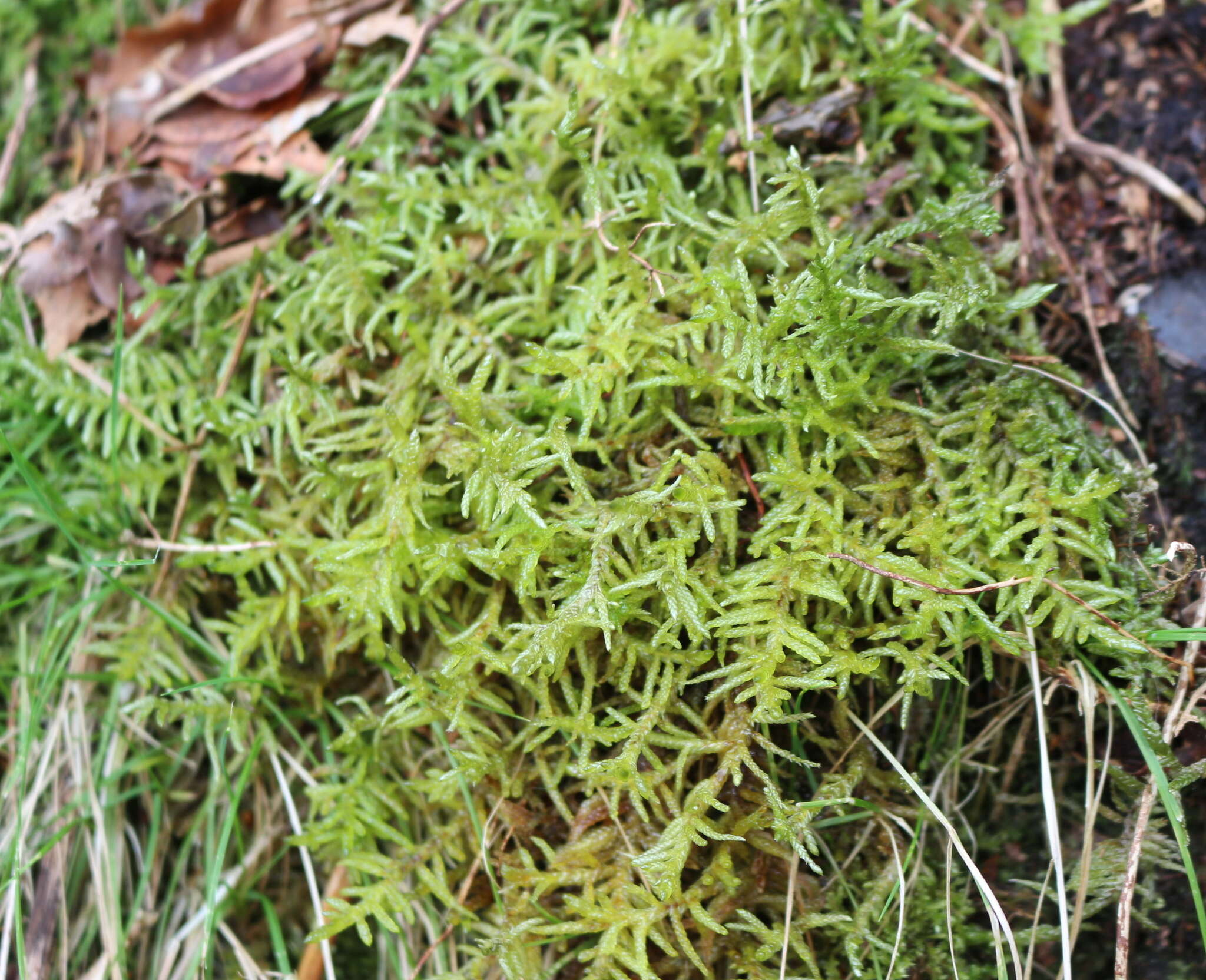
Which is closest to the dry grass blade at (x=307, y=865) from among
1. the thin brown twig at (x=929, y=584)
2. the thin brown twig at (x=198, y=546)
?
the thin brown twig at (x=198, y=546)

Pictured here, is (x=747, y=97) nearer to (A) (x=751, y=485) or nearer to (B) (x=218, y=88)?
(A) (x=751, y=485)

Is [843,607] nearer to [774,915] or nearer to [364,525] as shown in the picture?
[774,915]

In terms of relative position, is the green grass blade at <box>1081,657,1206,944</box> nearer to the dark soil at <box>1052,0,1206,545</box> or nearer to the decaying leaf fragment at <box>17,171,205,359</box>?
the dark soil at <box>1052,0,1206,545</box>

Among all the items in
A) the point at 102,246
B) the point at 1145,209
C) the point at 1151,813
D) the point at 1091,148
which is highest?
the point at 102,246

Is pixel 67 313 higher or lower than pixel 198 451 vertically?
higher

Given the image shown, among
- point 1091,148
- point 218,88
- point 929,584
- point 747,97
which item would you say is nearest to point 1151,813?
point 929,584

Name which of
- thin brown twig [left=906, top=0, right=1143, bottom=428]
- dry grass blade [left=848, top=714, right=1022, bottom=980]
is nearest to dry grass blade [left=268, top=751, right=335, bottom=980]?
dry grass blade [left=848, top=714, right=1022, bottom=980]

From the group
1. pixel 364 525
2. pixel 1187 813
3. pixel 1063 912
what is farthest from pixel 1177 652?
pixel 364 525
